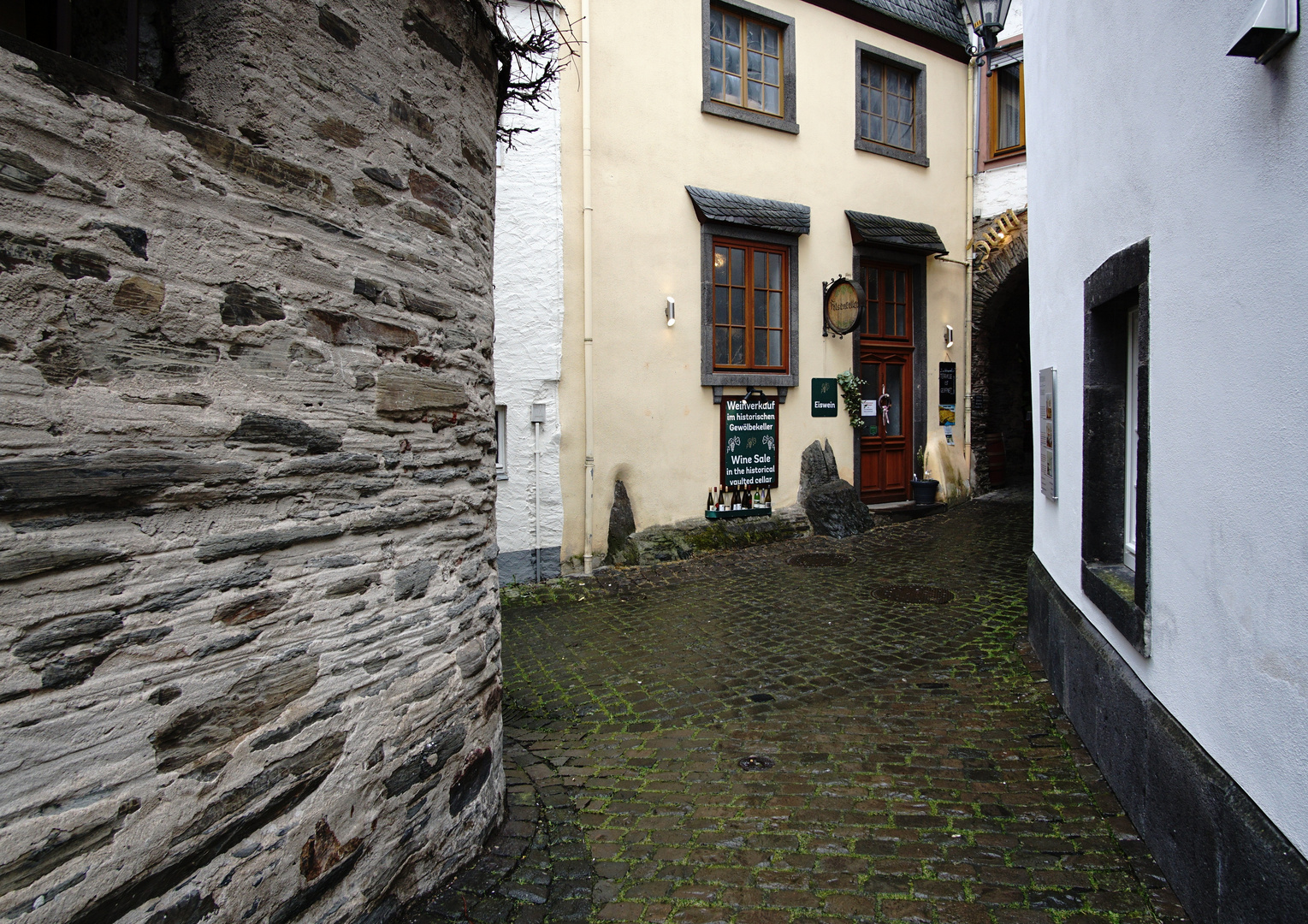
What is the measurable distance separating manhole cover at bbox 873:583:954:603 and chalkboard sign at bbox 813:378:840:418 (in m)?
3.33

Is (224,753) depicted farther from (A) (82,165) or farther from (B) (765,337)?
(B) (765,337)

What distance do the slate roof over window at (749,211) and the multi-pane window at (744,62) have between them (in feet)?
3.88

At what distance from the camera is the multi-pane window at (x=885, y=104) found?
10727 mm

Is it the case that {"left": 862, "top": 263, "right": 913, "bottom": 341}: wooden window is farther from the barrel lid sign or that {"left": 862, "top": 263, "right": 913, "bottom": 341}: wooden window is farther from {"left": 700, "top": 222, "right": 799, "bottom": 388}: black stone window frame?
the barrel lid sign

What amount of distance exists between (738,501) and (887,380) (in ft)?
11.3

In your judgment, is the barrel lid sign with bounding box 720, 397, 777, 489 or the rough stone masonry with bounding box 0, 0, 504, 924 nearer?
the rough stone masonry with bounding box 0, 0, 504, 924


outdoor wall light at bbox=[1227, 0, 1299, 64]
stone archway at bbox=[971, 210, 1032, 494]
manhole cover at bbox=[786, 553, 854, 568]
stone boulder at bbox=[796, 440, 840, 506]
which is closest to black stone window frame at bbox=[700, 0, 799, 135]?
stone archway at bbox=[971, 210, 1032, 494]

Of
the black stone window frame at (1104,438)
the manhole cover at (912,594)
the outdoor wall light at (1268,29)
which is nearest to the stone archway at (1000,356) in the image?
the manhole cover at (912,594)

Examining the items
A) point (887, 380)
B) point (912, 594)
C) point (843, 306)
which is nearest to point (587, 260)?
point (843, 306)

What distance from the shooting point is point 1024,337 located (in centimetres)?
1533

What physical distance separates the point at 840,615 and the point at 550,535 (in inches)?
120

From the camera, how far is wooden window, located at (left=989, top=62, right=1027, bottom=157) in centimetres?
1159

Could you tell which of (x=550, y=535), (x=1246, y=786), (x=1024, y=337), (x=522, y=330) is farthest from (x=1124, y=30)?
(x=1024, y=337)

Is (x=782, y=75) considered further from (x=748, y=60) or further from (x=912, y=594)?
(x=912, y=594)
